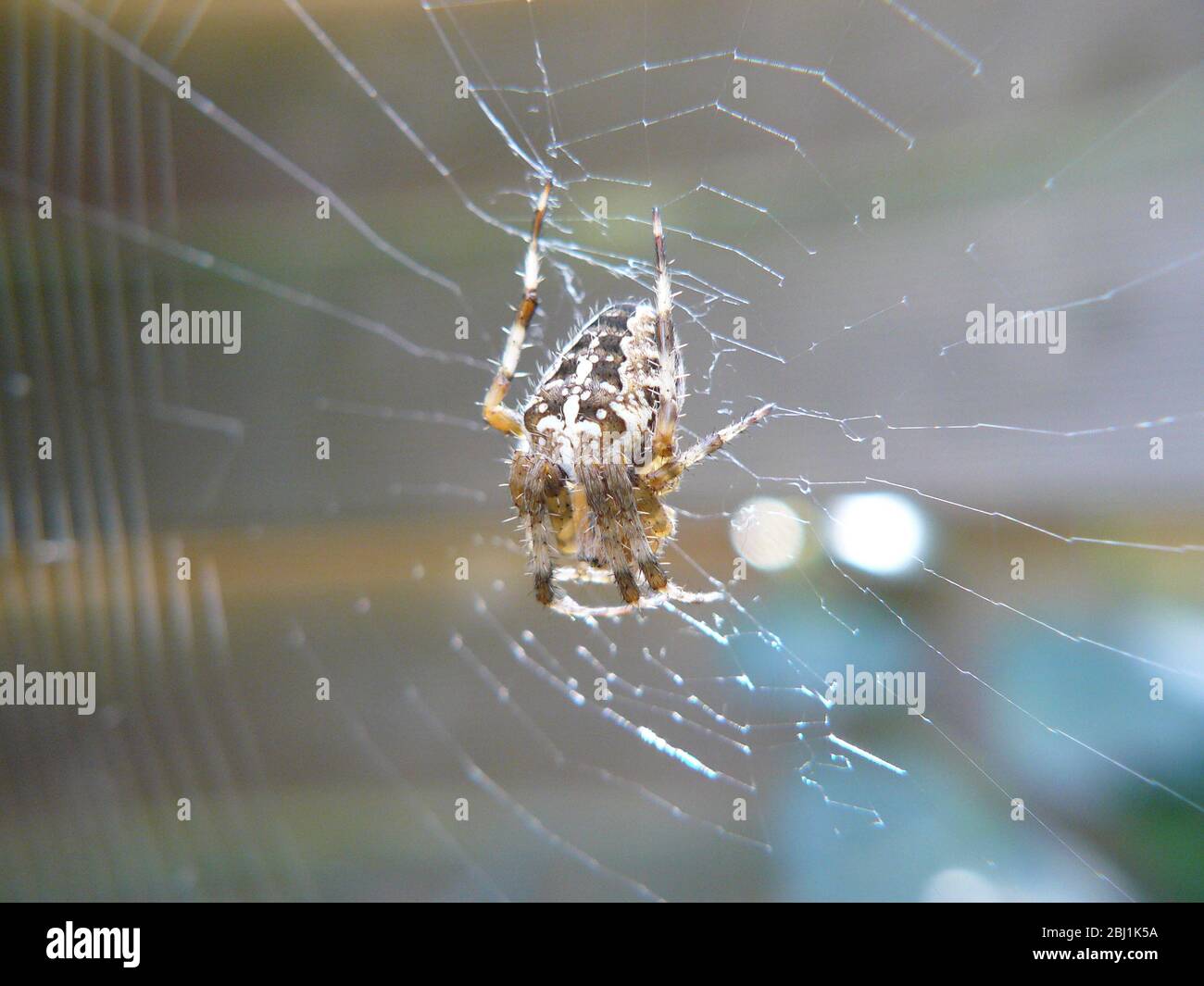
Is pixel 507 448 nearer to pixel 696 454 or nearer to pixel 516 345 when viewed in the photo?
pixel 516 345

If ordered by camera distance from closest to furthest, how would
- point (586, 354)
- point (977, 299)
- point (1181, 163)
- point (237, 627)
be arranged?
1. point (586, 354)
2. point (977, 299)
3. point (1181, 163)
4. point (237, 627)

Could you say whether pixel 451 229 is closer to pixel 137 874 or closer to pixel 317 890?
pixel 317 890

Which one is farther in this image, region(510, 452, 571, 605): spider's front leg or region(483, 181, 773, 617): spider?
region(510, 452, 571, 605): spider's front leg

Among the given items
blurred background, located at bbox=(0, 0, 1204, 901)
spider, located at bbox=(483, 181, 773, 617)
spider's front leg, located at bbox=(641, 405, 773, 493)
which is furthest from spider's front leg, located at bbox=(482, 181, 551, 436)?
blurred background, located at bbox=(0, 0, 1204, 901)

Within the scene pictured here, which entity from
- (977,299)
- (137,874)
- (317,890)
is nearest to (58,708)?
(137,874)

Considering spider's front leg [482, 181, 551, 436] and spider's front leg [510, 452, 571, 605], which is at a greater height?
spider's front leg [482, 181, 551, 436]

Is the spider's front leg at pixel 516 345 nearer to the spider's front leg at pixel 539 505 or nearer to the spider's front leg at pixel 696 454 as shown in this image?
the spider's front leg at pixel 539 505

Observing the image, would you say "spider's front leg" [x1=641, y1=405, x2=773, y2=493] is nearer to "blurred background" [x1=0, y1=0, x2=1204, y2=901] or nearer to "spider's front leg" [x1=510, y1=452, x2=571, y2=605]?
"spider's front leg" [x1=510, y1=452, x2=571, y2=605]
